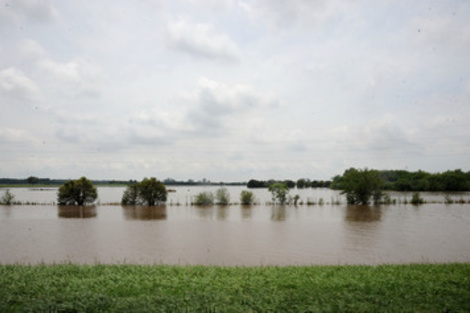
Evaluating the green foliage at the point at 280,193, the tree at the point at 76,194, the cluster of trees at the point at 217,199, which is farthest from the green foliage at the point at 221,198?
the tree at the point at 76,194

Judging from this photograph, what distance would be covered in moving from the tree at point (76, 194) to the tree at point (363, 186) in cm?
3176

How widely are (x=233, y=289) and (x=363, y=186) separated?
36382 millimetres

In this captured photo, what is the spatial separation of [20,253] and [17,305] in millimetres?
9302

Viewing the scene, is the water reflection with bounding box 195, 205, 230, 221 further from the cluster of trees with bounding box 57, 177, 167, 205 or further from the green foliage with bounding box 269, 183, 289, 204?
the green foliage with bounding box 269, 183, 289, 204

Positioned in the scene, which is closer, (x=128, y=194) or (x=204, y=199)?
(x=128, y=194)

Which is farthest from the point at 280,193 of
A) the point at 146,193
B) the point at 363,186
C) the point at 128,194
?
the point at 128,194

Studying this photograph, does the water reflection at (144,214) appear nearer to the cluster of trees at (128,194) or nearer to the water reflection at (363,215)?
Result: the cluster of trees at (128,194)

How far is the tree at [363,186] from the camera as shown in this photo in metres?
39.6

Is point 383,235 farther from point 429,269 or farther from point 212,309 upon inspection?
point 212,309

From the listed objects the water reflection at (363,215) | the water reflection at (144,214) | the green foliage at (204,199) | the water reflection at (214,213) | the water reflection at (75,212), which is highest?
the green foliage at (204,199)

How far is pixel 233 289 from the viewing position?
7129 millimetres

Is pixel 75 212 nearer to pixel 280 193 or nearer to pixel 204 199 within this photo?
pixel 204 199

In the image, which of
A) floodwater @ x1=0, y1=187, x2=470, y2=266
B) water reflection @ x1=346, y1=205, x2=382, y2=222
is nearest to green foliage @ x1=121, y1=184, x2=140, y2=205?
floodwater @ x1=0, y1=187, x2=470, y2=266

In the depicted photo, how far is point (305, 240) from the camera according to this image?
657 inches
